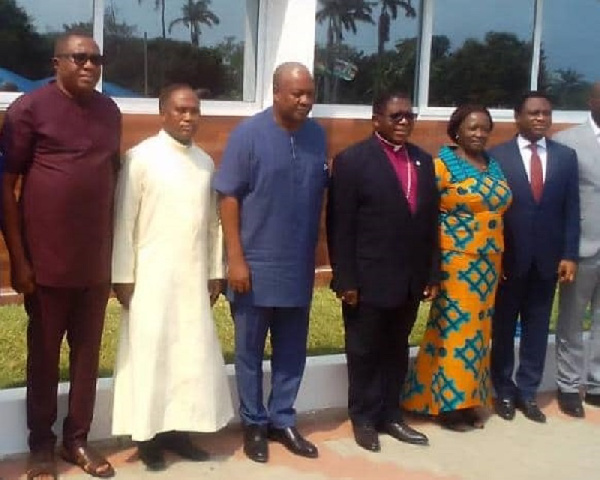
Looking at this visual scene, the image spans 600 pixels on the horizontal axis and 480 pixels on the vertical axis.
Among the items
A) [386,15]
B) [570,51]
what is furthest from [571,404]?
[570,51]

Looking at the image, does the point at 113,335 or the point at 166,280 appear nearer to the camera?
the point at 166,280

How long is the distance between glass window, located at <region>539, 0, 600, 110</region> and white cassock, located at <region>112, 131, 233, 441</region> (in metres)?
6.89

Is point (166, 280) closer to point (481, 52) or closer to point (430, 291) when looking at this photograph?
point (430, 291)

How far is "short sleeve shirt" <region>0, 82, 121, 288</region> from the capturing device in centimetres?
471

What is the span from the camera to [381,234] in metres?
5.51

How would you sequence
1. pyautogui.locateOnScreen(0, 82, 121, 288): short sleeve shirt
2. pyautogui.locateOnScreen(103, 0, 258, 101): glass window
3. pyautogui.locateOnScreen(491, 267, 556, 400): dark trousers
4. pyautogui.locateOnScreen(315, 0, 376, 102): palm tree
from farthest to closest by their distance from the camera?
pyautogui.locateOnScreen(315, 0, 376, 102): palm tree → pyautogui.locateOnScreen(103, 0, 258, 101): glass window → pyautogui.locateOnScreen(491, 267, 556, 400): dark trousers → pyautogui.locateOnScreen(0, 82, 121, 288): short sleeve shirt

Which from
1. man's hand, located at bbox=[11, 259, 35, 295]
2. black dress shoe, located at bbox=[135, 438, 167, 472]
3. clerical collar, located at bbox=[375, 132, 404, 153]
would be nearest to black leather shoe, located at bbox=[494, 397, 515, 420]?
clerical collar, located at bbox=[375, 132, 404, 153]

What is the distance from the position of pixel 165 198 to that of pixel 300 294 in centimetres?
86

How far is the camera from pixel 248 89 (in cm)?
958

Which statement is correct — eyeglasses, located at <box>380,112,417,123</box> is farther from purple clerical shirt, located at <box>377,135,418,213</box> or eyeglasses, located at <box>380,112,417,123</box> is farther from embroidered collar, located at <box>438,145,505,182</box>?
embroidered collar, located at <box>438,145,505,182</box>

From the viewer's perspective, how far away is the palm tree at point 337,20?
9836 millimetres

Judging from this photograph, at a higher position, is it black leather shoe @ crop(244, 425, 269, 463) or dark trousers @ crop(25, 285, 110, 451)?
dark trousers @ crop(25, 285, 110, 451)

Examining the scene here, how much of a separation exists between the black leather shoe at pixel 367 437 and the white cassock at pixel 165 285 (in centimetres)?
90

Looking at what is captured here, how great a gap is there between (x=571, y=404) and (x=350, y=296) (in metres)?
1.90
